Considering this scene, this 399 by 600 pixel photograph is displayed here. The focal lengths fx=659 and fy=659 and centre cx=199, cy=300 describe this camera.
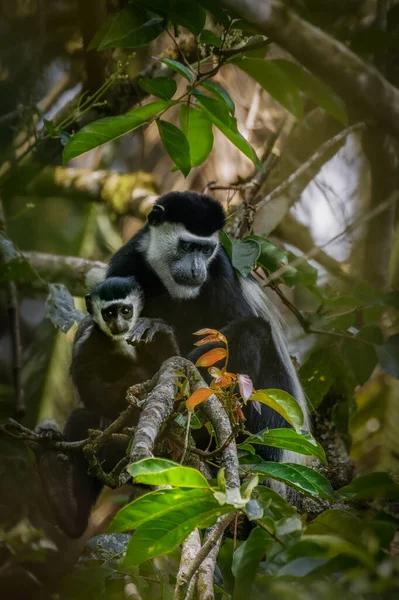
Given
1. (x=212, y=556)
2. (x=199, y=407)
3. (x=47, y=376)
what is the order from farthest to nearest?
1. (x=47, y=376)
2. (x=199, y=407)
3. (x=212, y=556)

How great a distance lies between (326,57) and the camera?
7.12ft

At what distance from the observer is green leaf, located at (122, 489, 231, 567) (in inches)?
37.2

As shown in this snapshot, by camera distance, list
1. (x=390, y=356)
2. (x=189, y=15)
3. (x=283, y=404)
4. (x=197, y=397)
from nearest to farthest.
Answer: (x=197, y=397) → (x=283, y=404) → (x=189, y=15) → (x=390, y=356)

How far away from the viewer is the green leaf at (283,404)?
126 centimetres

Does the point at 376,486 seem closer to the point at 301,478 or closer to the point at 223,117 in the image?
the point at 301,478

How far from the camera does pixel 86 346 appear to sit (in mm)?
2262

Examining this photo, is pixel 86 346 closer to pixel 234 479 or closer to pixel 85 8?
pixel 234 479

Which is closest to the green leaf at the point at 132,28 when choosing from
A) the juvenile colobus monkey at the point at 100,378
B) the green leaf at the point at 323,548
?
the juvenile colobus monkey at the point at 100,378

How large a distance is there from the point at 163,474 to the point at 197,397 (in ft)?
1.01

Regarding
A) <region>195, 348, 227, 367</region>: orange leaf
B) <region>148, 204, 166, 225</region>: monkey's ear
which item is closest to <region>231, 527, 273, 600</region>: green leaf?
<region>195, 348, 227, 367</region>: orange leaf

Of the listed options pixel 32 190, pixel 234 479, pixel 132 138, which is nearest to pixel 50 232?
pixel 32 190

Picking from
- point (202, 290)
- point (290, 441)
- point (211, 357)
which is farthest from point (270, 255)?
point (290, 441)

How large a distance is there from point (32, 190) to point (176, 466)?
2992 mm

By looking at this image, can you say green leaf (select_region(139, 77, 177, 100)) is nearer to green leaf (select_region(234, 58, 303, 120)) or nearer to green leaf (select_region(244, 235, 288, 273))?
green leaf (select_region(234, 58, 303, 120))
